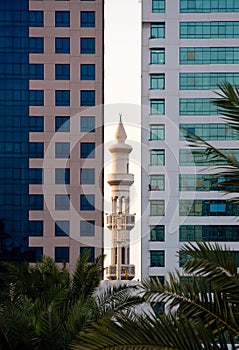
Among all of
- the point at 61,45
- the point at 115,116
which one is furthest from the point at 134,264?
the point at 61,45

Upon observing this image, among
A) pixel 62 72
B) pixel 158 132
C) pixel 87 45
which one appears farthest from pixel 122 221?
pixel 87 45

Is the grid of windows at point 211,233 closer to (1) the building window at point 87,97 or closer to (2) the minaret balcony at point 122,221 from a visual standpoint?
(2) the minaret balcony at point 122,221

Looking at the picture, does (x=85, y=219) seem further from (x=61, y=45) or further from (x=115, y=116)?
(x=61, y=45)

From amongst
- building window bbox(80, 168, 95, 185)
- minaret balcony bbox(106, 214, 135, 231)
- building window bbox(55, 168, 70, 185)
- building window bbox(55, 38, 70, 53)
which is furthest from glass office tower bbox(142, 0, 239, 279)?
building window bbox(55, 38, 70, 53)

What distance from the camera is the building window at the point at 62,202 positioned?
4794 cm

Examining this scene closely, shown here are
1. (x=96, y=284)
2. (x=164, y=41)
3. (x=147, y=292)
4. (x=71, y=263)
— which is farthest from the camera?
(x=71, y=263)

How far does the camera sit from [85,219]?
47.7m

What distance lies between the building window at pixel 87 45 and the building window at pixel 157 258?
42.1 ft

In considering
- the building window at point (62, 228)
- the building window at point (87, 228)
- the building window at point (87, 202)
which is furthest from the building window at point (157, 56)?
the building window at point (62, 228)

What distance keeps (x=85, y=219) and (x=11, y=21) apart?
11.0 metres

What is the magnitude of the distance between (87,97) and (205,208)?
34.8ft

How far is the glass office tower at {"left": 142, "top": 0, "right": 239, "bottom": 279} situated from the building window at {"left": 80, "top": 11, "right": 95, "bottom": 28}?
8.35 m

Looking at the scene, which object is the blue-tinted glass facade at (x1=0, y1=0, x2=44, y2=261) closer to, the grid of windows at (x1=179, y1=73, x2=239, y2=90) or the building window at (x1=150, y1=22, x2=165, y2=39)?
the building window at (x1=150, y1=22, x2=165, y2=39)

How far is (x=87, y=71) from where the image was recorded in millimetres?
47188
